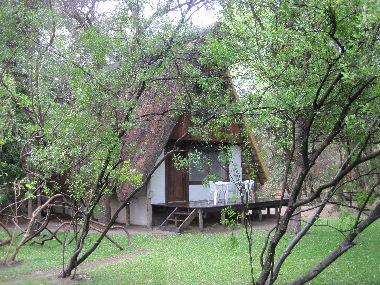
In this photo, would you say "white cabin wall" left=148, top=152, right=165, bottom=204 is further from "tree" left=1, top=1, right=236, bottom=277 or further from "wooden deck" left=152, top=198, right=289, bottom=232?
"tree" left=1, top=1, right=236, bottom=277

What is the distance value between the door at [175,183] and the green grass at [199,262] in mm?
3426

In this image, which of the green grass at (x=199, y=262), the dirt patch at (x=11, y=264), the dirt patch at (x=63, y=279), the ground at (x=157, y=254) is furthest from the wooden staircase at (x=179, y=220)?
the dirt patch at (x=11, y=264)

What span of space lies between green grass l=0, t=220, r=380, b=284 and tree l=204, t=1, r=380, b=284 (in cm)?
142

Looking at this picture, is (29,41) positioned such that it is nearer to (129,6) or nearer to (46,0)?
(46,0)

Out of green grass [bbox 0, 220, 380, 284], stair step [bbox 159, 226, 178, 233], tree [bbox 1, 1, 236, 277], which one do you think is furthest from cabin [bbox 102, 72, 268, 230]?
tree [bbox 1, 1, 236, 277]

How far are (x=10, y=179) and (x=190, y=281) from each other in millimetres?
12107

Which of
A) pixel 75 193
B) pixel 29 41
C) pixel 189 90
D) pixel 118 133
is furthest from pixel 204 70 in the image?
pixel 29 41

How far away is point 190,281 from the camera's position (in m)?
7.91

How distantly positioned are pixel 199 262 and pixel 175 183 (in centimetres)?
751

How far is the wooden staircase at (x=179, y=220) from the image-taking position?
1496 centimetres

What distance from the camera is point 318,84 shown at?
6.29 m

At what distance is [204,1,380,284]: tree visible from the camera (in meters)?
4.49

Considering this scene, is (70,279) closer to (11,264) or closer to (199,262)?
(11,264)

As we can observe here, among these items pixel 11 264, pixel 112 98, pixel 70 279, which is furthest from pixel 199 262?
pixel 112 98
